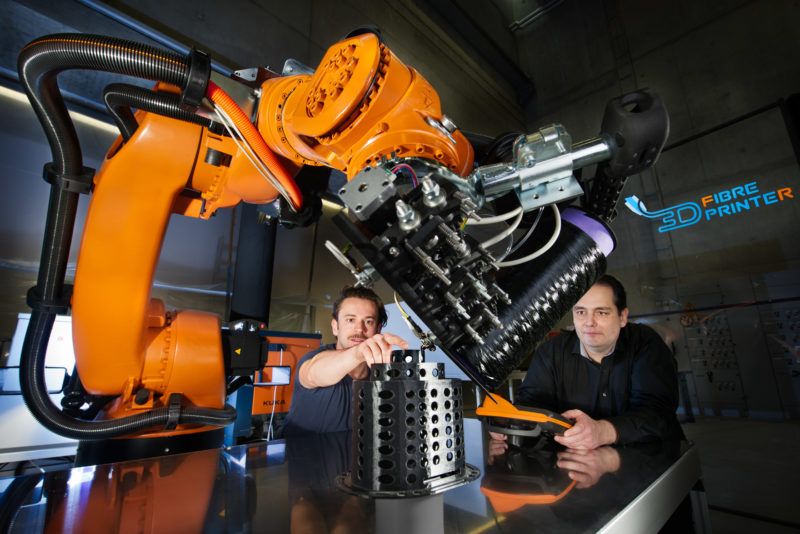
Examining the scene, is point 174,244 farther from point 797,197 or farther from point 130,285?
point 797,197

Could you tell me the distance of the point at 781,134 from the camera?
2.46 metres

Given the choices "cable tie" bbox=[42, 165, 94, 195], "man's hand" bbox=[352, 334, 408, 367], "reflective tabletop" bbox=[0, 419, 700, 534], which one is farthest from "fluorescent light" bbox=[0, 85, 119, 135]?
"man's hand" bbox=[352, 334, 408, 367]

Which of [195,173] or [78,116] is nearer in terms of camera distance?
[195,173]

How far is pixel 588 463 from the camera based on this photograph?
0.66m

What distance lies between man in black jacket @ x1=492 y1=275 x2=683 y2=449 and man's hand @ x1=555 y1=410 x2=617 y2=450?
20 cm

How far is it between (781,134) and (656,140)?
3.22 metres

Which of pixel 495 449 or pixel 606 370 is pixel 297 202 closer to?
pixel 495 449

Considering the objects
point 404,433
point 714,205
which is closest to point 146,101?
point 404,433

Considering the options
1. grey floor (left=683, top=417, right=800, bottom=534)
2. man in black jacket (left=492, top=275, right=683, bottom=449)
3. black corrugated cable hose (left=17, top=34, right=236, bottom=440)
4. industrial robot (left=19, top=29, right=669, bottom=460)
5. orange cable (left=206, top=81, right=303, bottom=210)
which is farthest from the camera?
grey floor (left=683, top=417, right=800, bottom=534)

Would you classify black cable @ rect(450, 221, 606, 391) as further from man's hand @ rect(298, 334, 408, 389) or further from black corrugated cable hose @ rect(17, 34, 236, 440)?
black corrugated cable hose @ rect(17, 34, 236, 440)

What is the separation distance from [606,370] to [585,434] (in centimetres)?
66

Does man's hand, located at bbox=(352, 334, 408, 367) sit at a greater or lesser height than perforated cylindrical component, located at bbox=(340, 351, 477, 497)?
greater

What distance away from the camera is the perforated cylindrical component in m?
0.39

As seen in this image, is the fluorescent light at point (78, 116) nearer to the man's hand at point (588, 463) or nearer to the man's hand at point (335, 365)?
the man's hand at point (335, 365)
